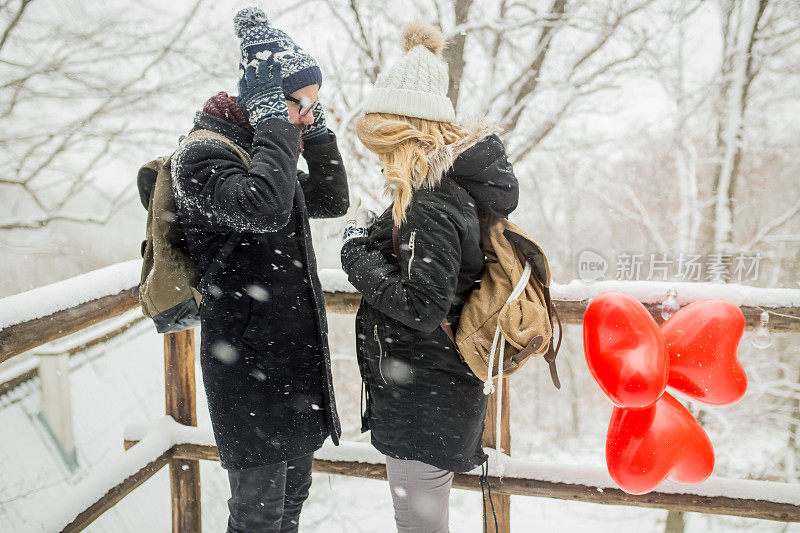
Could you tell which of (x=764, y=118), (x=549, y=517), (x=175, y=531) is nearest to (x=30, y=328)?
(x=175, y=531)

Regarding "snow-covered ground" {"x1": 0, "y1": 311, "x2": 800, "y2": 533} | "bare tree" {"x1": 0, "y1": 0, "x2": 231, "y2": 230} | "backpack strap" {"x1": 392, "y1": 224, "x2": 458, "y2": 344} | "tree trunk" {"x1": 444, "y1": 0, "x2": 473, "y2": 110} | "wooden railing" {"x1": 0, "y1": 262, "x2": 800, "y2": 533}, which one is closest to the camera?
"backpack strap" {"x1": 392, "y1": 224, "x2": 458, "y2": 344}

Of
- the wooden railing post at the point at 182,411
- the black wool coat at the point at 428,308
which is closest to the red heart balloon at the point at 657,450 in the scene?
the black wool coat at the point at 428,308

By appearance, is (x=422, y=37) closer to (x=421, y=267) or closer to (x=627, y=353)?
(x=421, y=267)

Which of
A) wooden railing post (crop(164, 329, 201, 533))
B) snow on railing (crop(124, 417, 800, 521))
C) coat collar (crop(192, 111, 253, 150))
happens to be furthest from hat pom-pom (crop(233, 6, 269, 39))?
snow on railing (crop(124, 417, 800, 521))

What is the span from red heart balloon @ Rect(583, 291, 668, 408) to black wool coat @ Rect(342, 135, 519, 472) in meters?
0.36

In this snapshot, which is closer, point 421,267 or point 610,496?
point 421,267

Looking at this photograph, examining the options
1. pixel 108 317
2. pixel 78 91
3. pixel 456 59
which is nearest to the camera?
pixel 108 317

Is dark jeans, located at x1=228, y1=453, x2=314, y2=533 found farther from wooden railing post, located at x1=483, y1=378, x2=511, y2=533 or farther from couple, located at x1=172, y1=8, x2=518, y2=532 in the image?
wooden railing post, located at x1=483, y1=378, x2=511, y2=533

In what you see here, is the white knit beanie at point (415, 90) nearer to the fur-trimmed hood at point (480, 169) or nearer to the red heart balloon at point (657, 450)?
the fur-trimmed hood at point (480, 169)

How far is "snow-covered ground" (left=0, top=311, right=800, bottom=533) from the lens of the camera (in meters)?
3.70

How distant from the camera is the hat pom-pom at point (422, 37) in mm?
1461

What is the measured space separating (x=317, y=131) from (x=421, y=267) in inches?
28.3

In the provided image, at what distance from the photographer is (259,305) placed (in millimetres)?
1354

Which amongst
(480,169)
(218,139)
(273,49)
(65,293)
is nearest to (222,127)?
(218,139)
